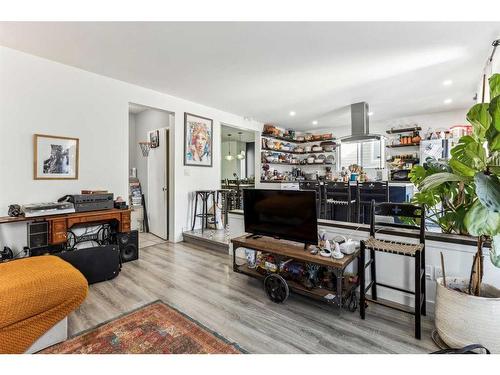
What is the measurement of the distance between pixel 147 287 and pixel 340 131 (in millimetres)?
6392

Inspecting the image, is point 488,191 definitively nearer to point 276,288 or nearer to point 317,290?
point 317,290

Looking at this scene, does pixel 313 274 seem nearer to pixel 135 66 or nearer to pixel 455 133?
pixel 135 66

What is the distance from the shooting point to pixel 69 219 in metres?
2.87

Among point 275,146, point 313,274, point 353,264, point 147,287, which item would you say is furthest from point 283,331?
point 275,146

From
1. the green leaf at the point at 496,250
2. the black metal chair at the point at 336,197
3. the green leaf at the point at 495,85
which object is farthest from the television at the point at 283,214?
the black metal chair at the point at 336,197

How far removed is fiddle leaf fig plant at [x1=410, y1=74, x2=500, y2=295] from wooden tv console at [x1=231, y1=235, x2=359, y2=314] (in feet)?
2.61

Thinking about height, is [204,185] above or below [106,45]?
below

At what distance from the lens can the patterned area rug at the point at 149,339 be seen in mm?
1684

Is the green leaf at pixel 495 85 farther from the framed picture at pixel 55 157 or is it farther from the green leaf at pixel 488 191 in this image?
the framed picture at pixel 55 157

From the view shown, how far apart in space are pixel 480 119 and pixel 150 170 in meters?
4.98

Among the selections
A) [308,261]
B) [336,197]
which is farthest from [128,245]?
[336,197]

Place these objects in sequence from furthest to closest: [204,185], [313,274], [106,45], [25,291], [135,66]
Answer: [204,185], [135,66], [106,45], [313,274], [25,291]

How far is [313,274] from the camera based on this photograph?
2348 millimetres

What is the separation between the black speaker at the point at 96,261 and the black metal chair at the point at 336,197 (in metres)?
3.21
